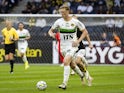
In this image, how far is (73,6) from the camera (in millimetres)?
35188

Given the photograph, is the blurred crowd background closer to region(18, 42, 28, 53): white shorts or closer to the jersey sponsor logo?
region(18, 42, 28, 53): white shorts

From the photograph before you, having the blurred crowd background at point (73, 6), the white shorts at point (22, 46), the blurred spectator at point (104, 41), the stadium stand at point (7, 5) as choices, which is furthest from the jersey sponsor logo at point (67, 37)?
the stadium stand at point (7, 5)

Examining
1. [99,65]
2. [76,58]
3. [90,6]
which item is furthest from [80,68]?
[90,6]

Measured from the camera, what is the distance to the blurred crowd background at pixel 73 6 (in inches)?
1361

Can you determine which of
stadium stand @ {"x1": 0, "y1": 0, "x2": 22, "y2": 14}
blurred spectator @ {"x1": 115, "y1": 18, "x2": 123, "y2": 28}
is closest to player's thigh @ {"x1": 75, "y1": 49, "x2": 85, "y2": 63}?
blurred spectator @ {"x1": 115, "y1": 18, "x2": 123, "y2": 28}

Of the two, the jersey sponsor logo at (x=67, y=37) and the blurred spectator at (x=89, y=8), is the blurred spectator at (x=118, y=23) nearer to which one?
the blurred spectator at (x=89, y=8)

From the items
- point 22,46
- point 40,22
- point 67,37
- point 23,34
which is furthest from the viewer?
point 40,22

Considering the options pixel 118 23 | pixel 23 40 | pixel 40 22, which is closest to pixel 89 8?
pixel 118 23

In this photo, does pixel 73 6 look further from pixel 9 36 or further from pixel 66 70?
pixel 66 70

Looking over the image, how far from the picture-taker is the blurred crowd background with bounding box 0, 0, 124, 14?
1361 inches

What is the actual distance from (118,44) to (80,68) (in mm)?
14164

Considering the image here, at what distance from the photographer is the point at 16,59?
31109mm

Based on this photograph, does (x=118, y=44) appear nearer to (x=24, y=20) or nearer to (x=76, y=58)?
(x=24, y=20)

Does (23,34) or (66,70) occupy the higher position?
(66,70)
